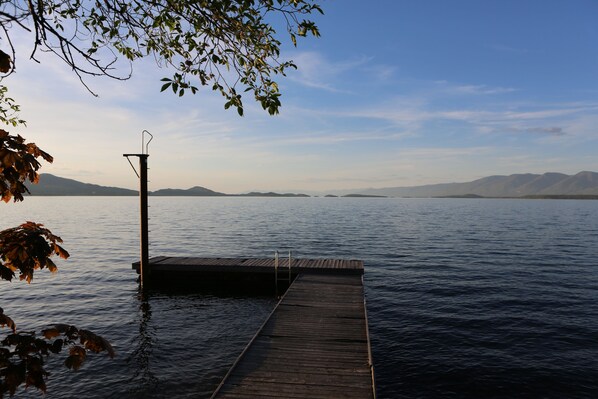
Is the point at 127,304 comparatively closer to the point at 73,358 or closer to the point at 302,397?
the point at 302,397

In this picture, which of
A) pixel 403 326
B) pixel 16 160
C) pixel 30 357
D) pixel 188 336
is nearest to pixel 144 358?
pixel 188 336

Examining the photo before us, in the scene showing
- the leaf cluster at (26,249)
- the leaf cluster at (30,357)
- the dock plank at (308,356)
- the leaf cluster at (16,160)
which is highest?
the leaf cluster at (16,160)

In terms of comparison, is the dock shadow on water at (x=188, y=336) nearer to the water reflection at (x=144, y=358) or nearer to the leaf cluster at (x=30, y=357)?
the water reflection at (x=144, y=358)

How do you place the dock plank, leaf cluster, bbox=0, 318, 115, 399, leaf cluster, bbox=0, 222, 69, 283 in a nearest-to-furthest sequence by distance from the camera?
leaf cluster, bbox=0, 318, 115, 399, leaf cluster, bbox=0, 222, 69, 283, the dock plank

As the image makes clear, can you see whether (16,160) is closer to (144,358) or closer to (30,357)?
(30,357)

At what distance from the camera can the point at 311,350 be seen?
12.0 m

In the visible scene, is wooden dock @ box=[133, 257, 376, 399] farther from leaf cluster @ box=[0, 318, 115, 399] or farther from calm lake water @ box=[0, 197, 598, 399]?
leaf cluster @ box=[0, 318, 115, 399]

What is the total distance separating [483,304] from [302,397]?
17.2 m

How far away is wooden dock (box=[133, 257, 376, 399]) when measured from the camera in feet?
31.8

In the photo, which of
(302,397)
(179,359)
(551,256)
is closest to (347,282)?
(179,359)

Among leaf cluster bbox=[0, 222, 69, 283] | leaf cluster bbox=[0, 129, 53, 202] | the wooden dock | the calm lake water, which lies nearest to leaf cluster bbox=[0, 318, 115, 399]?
leaf cluster bbox=[0, 222, 69, 283]

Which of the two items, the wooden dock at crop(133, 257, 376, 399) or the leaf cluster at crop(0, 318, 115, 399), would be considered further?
the wooden dock at crop(133, 257, 376, 399)

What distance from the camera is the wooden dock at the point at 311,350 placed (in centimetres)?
970

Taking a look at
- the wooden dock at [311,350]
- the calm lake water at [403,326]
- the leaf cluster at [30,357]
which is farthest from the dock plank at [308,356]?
the leaf cluster at [30,357]
